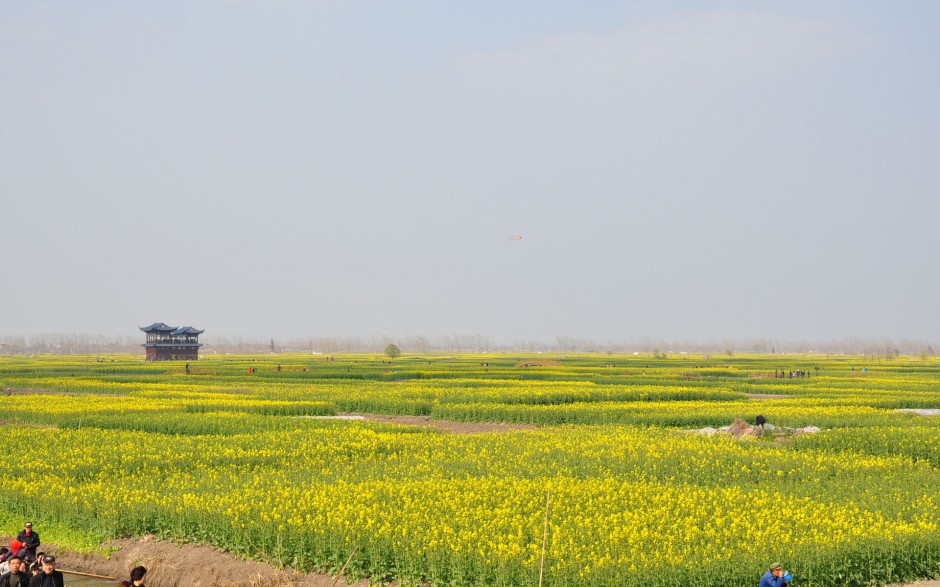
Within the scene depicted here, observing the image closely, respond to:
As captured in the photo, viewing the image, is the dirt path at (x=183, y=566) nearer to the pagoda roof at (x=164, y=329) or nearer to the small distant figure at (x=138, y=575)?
the small distant figure at (x=138, y=575)

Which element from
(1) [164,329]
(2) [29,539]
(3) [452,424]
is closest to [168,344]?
(1) [164,329]

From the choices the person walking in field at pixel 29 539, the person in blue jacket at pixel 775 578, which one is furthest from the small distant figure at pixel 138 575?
the person in blue jacket at pixel 775 578

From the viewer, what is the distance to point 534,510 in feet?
60.6

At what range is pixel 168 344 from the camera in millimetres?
125875

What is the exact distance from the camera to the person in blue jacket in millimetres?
13148

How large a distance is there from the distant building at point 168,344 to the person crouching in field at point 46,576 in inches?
4606

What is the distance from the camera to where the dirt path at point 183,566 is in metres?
15.5

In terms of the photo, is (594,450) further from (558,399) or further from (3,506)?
(558,399)

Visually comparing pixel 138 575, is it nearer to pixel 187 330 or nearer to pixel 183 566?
pixel 183 566

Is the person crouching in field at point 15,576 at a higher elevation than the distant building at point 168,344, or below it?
below

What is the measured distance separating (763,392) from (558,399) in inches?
778

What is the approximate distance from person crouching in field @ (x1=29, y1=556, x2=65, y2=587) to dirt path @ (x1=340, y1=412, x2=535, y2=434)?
25.5 meters

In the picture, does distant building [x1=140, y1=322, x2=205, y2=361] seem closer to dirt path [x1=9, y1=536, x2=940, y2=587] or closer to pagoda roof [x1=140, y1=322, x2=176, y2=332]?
pagoda roof [x1=140, y1=322, x2=176, y2=332]

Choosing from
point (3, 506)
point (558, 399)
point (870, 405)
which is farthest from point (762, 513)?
point (870, 405)
